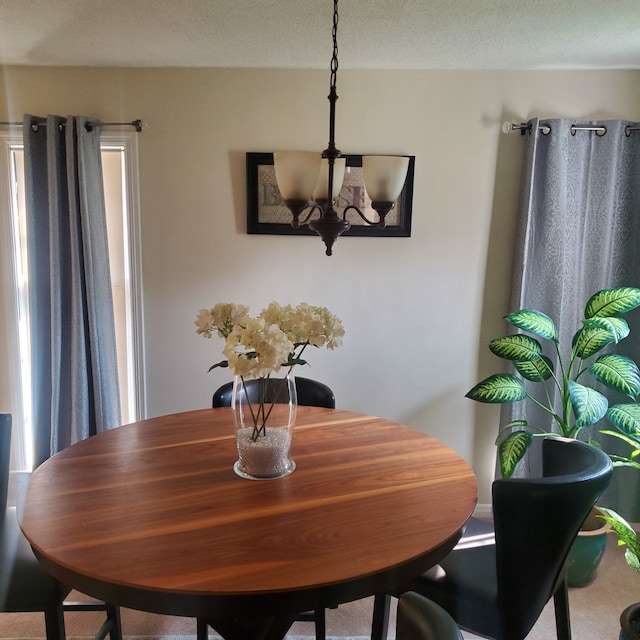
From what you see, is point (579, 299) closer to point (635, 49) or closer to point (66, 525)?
point (635, 49)

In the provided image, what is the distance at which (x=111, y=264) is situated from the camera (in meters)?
3.04


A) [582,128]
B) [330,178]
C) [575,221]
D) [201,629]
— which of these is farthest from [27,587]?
[582,128]

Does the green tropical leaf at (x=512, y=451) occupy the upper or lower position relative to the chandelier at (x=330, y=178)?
lower

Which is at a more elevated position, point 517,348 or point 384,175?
point 384,175

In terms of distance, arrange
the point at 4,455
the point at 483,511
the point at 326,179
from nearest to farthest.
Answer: the point at 326,179, the point at 4,455, the point at 483,511

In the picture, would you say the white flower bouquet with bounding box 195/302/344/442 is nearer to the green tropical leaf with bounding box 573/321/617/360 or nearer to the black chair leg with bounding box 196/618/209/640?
the black chair leg with bounding box 196/618/209/640

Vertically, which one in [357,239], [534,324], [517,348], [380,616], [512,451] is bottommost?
[380,616]

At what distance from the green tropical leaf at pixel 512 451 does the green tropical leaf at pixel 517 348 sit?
36 centimetres

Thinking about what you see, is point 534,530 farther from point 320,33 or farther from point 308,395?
point 320,33

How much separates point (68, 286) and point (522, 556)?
2.40 metres

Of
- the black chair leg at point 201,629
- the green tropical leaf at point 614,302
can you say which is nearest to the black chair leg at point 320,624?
the black chair leg at point 201,629

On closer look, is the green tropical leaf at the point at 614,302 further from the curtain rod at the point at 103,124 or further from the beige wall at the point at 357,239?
the curtain rod at the point at 103,124

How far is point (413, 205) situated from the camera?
2758 mm

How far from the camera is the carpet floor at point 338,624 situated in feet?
6.82
